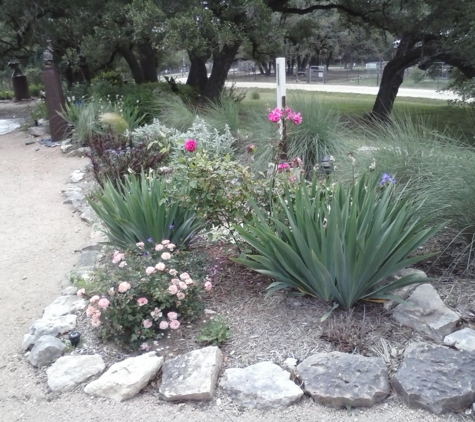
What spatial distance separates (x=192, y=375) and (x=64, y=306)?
1.52 m

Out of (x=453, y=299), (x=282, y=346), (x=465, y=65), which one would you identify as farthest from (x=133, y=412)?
(x=465, y=65)

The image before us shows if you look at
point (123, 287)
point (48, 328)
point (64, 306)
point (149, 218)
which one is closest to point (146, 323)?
point (123, 287)

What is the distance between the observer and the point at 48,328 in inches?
145

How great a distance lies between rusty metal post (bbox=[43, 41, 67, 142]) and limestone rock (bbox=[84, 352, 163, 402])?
30.6 feet

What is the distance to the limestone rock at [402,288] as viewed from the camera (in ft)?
11.4

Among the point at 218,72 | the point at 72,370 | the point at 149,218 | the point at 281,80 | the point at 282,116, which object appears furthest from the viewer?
the point at 218,72

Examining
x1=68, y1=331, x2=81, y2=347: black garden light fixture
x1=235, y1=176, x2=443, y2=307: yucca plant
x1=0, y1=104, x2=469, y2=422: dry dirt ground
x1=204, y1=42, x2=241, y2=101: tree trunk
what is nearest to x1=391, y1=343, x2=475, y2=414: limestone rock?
x1=0, y1=104, x2=469, y2=422: dry dirt ground

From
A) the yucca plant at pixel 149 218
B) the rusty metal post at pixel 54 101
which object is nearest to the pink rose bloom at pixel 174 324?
the yucca plant at pixel 149 218

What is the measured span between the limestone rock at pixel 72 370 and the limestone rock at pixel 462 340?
6.49 feet

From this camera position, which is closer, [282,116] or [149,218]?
[149,218]

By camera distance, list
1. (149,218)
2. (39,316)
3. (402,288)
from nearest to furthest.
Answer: (402,288) → (39,316) → (149,218)

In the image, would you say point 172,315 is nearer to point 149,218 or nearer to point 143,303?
point 143,303

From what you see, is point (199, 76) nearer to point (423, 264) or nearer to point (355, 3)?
point (355, 3)

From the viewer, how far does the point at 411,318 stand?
11.0 ft
